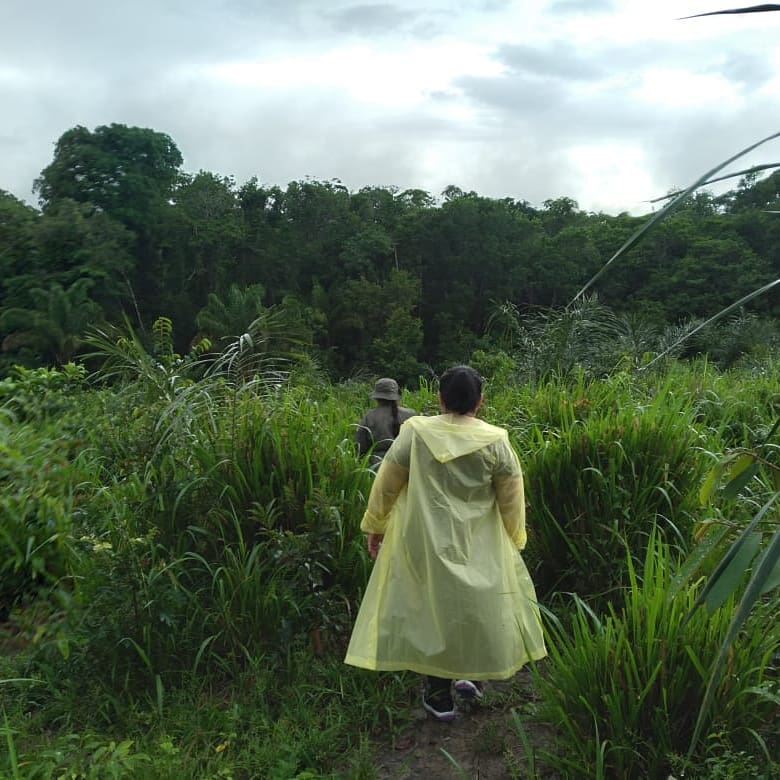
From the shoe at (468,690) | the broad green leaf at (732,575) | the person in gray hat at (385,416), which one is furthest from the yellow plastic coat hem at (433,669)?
the person in gray hat at (385,416)

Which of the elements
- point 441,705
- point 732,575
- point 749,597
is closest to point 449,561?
point 441,705

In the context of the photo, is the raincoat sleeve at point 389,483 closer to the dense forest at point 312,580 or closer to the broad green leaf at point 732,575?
the dense forest at point 312,580

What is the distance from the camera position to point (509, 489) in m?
2.55

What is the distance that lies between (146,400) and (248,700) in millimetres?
1515

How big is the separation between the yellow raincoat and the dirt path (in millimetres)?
205

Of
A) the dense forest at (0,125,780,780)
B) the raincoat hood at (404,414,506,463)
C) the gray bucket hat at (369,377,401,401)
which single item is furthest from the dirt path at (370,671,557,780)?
the gray bucket hat at (369,377,401,401)

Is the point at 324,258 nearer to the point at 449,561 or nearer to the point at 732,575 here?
the point at 449,561

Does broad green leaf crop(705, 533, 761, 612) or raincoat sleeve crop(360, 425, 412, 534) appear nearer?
broad green leaf crop(705, 533, 761, 612)

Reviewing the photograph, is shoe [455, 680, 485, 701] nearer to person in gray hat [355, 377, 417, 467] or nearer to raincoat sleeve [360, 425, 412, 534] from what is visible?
raincoat sleeve [360, 425, 412, 534]

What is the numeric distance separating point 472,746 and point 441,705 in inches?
7.5

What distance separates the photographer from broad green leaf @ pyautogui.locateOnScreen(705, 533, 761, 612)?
2.73ft

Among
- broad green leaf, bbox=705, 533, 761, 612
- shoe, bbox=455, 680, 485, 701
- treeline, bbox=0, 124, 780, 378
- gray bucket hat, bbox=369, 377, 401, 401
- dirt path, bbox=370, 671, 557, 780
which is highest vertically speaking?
treeline, bbox=0, 124, 780, 378

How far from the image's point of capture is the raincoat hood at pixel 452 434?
8.08 ft

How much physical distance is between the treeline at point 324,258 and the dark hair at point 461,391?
89.7 feet
